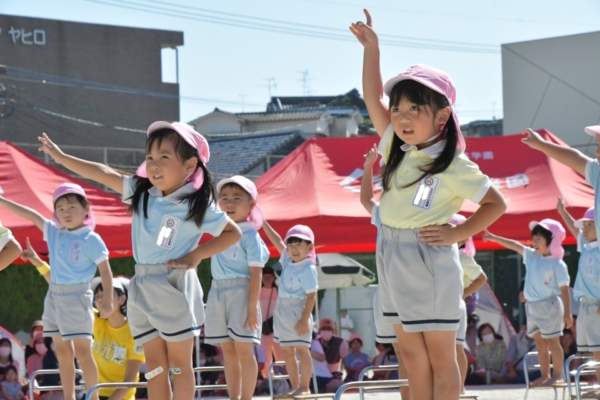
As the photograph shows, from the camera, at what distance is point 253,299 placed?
7004mm

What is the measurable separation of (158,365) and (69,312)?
112 inches

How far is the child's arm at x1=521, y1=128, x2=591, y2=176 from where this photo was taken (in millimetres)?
4910

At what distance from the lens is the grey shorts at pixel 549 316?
10195 mm

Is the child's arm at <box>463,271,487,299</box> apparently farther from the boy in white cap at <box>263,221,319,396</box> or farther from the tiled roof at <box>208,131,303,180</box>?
the tiled roof at <box>208,131,303,180</box>

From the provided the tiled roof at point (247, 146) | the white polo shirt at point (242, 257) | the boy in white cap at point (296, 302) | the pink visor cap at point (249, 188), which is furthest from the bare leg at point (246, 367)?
the tiled roof at point (247, 146)

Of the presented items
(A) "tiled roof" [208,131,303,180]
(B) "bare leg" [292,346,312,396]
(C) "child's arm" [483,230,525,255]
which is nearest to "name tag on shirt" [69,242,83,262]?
(B) "bare leg" [292,346,312,396]

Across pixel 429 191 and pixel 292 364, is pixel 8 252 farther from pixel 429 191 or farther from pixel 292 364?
pixel 292 364

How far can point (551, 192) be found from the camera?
36.1ft

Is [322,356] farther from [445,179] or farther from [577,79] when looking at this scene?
[577,79]

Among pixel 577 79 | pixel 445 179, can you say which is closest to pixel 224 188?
pixel 445 179

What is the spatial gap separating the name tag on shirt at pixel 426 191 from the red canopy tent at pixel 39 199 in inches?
235

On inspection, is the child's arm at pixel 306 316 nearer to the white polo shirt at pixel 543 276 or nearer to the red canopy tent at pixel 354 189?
the red canopy tent at pixel 354 189

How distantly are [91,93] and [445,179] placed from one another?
30321 mm

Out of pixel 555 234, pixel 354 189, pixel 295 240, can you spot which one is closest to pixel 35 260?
pixel 295 240
